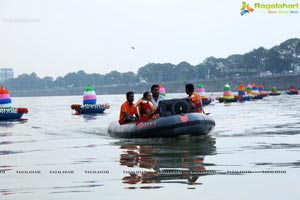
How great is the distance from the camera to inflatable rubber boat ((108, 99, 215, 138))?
687 inches

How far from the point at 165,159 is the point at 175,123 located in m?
4.54

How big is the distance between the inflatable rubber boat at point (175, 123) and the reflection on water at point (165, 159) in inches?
10.7

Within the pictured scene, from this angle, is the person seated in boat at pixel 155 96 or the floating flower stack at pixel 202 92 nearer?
the person seated in boat at pixel 155 96

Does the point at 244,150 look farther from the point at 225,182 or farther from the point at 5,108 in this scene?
the point at 5,108

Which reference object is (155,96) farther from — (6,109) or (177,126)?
(6,109)

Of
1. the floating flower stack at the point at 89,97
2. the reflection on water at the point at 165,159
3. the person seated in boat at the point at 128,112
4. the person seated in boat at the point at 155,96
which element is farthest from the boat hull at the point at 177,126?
the floating flower stack at the point at 89,97

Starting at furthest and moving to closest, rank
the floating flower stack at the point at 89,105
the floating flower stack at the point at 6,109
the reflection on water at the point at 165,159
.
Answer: the floating flower stack at the point at 89,105 < the floating flower stack at the point at 6,109 < the reflection on water at the point at 165,159

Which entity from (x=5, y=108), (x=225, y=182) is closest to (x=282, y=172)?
(x=225, y=182)

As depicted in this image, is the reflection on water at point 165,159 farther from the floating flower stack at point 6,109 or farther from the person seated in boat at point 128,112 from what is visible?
the floating flower stack at point 6,109

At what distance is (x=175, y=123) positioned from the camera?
57.1 ft

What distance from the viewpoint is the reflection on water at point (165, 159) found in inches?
392

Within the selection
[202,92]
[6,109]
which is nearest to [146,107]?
[6,109]

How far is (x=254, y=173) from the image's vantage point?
10289 millimetres

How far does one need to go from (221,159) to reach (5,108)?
81.5ft
